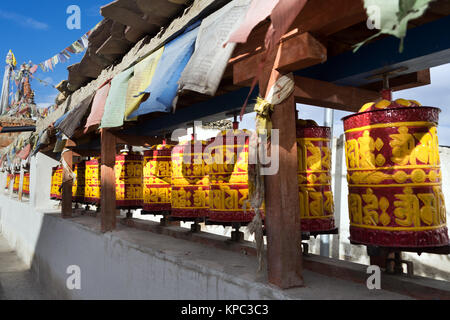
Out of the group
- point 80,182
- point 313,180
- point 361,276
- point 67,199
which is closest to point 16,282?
point 67,199

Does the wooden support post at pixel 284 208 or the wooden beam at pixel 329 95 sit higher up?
the wooden beam at pixel 329 95

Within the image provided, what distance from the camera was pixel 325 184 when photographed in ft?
8.74

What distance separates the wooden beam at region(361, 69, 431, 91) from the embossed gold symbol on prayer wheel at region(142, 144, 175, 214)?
257 centimetres

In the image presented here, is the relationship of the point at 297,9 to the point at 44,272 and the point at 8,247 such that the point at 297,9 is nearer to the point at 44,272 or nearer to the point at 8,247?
the point at 44,272

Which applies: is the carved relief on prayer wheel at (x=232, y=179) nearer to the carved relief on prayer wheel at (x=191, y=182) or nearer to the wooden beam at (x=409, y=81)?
the carved relief on prayer wheel at (x=191, y=182)

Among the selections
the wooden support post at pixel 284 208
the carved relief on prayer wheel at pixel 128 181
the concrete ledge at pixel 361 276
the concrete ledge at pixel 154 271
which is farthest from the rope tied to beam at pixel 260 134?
the carved relief on prayer wheel at pixel 128 181

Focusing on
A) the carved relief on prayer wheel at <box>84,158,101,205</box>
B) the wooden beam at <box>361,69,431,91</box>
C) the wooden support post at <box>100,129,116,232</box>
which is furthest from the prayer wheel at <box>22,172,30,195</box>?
the wooden beam at <box>361,69,431,91</box>

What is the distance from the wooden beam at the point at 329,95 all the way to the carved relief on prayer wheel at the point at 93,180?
195 inches

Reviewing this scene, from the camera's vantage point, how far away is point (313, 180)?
2.62 meters

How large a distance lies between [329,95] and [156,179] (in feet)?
8.86

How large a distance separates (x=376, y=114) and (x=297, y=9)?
2.47ft

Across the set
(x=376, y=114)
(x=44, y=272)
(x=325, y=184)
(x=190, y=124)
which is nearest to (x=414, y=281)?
(x=325, y=184)

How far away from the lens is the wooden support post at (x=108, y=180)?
17.0 feet

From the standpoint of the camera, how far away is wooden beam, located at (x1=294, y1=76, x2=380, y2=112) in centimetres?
240
